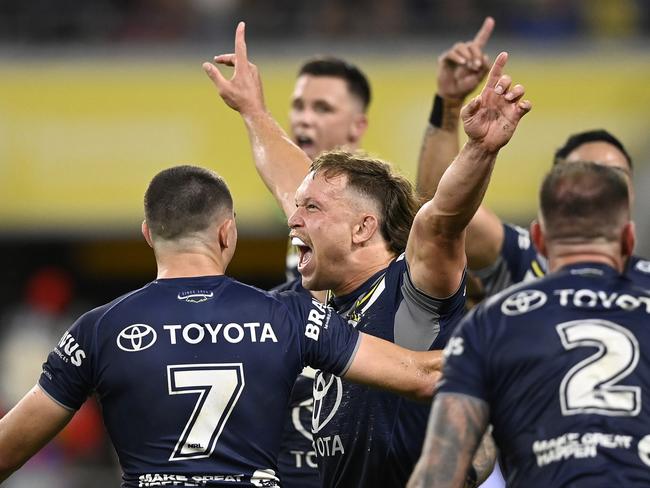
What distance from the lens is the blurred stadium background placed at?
650 inches

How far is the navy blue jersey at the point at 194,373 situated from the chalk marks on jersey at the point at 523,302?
2.74 feet

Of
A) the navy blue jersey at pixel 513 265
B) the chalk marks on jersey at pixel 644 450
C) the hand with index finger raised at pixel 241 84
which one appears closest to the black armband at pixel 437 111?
the navy blue jersey at pixel 513 265

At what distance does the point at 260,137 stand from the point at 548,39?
10484 mm

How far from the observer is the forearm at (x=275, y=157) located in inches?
281

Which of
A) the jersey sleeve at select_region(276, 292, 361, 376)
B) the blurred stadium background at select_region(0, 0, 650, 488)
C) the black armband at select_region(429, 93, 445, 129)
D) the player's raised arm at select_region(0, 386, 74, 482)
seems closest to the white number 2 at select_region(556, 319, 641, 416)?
the jersey sleeve at select_region(276, 292, 361, 376)

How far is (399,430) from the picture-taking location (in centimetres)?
584

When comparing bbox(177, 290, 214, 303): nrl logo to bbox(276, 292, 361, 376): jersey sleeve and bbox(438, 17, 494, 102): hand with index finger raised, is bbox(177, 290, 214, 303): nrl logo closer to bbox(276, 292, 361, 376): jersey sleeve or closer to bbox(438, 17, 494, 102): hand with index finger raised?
bbox(276, 292, 361, 376): jersey sleeve

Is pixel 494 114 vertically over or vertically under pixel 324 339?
over

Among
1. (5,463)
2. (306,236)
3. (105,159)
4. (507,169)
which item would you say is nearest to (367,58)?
(507,169)

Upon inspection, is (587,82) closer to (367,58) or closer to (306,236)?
(367,58)

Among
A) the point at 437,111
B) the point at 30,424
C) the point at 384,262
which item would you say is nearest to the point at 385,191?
the point at 384,262

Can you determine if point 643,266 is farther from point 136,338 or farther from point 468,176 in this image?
point 136,338

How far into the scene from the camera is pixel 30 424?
5.33 metres

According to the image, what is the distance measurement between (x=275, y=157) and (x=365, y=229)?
4.05 ft
